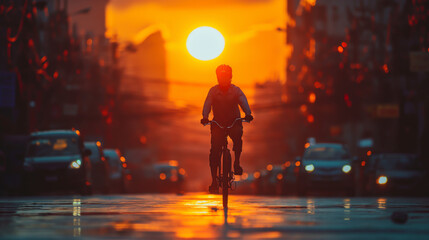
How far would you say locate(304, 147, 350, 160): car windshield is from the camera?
31.3m

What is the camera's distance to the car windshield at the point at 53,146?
1110 inches

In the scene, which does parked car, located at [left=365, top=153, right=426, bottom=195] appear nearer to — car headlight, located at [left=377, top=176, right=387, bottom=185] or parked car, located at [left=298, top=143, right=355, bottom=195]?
car headlight, located at [left=377, top=176, right=387, bottom=185]

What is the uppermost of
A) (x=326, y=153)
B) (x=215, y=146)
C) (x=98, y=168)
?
(x=326, y=153)

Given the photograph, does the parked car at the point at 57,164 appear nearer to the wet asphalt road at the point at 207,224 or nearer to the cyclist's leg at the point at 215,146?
the cyclist's leg at the point at 215,146

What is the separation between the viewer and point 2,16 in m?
45.4

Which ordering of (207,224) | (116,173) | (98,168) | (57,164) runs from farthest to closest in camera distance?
(116,173)
(98,168)
(57,164)
(207,224)

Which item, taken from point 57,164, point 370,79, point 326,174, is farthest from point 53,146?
point 370,79

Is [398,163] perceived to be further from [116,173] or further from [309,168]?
[116,173]

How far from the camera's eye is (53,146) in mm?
28391

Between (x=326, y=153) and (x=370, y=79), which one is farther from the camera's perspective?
(x=370, y=79)

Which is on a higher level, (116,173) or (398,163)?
(398,163)

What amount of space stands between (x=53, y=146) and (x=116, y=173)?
19.9 feet

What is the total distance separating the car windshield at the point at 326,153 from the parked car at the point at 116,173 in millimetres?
6643

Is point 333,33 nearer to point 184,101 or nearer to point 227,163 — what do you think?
point 184,101
